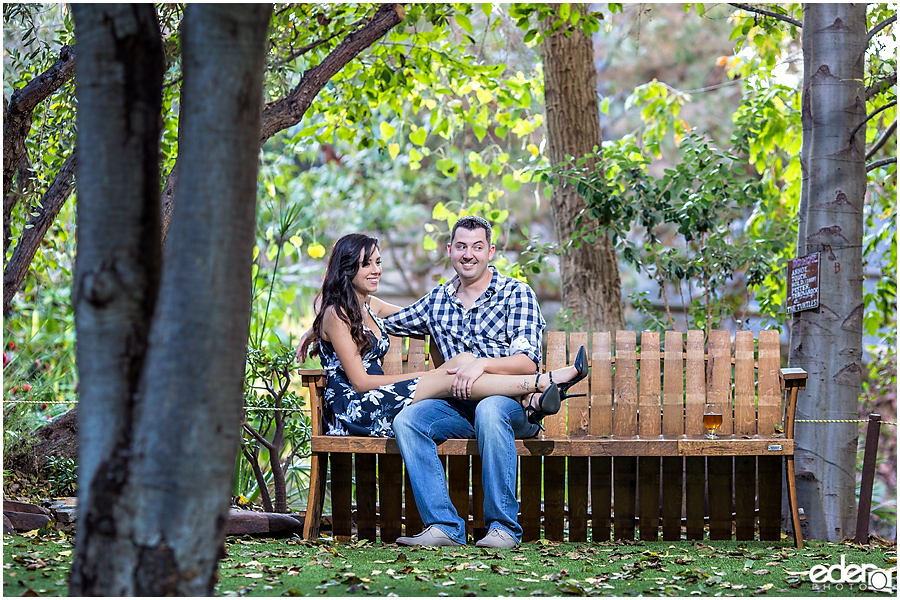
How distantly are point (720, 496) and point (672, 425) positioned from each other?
14.3 inches

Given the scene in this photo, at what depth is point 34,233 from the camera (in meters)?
3.83

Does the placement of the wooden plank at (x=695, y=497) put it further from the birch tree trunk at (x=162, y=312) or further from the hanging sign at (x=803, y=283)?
the birch tree trunk at (x=162, y=312)

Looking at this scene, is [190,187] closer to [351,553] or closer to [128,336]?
[128,336]

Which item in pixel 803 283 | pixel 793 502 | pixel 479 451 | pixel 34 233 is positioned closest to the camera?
pixel 479 451

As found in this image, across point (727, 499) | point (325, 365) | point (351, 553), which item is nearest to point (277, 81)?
point (325, 365)

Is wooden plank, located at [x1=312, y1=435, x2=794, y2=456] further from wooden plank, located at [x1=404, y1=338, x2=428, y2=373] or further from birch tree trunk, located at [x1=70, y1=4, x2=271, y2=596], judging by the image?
birch tree trunk, located at [x1=70, y1=4, x2=271, y2=596]

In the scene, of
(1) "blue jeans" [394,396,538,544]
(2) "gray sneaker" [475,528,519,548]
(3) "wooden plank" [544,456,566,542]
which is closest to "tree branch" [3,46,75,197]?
(1) "blue jeans" [394,396,538,544]

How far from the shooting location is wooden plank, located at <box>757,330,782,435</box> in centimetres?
383

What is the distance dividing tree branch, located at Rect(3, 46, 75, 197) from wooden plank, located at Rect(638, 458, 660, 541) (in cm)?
299

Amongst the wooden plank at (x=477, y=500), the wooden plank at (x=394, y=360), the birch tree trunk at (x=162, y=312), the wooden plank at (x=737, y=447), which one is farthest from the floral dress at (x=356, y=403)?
the birch tree trunk at (x=162, y=312)

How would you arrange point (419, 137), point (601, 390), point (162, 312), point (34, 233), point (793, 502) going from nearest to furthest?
point (162, 312) → point (793, 502) → point (34, 233) → point (601, 390) → point (419, 137)

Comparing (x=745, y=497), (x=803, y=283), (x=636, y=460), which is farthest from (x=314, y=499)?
(x=803, y=283)

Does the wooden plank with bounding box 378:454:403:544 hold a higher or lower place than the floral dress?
lower

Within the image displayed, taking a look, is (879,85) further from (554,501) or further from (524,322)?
(554,501)
